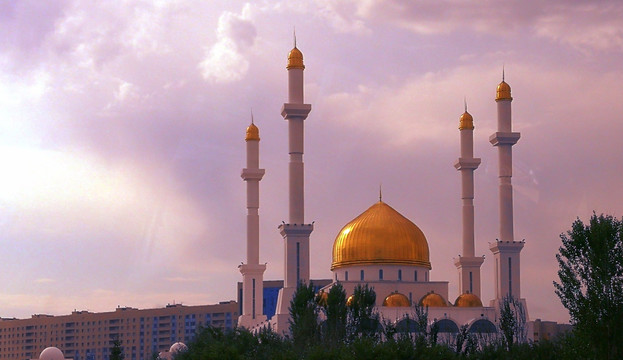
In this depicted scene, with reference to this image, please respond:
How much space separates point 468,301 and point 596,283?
2618 centimetres

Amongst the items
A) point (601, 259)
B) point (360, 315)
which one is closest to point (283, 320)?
point (360, 315)

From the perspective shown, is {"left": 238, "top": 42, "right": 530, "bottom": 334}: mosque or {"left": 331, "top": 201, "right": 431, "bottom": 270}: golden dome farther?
{"left": 331, "top": 201, "right": 431, "bottom": 270}: golden dome

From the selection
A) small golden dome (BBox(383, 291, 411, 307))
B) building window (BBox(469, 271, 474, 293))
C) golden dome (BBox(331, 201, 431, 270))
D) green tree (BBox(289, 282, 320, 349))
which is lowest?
green tree (BBox(289, 282, 320, 349))

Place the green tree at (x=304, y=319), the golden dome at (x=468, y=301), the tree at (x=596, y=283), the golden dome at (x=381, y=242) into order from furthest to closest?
the golden dome at (x=381, y=242), the golden dome at (x=468, y=301), the green tree at (x=304, y=319), the tree at (x=596, y=283)

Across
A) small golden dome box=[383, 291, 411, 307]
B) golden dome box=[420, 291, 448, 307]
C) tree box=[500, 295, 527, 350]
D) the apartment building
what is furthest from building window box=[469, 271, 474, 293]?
the apartment building

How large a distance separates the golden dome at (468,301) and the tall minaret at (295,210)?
655cm

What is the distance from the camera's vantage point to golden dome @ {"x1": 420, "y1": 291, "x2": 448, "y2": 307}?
181 feet

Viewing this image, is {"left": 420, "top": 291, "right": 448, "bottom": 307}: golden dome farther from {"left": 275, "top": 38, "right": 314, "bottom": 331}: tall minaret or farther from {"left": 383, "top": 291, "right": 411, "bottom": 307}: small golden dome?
{"left": 275, "top": 38, "right": 314, "bottom": 331}: tall minaret

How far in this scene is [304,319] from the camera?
131 ft

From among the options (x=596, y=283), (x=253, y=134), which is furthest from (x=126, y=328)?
(x=596, y=283)

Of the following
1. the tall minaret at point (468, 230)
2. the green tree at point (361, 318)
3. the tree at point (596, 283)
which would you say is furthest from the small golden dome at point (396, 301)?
the tree at point (596, 283)

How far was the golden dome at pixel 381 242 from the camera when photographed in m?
57.4

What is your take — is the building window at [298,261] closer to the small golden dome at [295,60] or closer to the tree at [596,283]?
the small golden dome at [295,60]

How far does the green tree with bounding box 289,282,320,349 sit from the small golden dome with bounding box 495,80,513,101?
2000 cm
